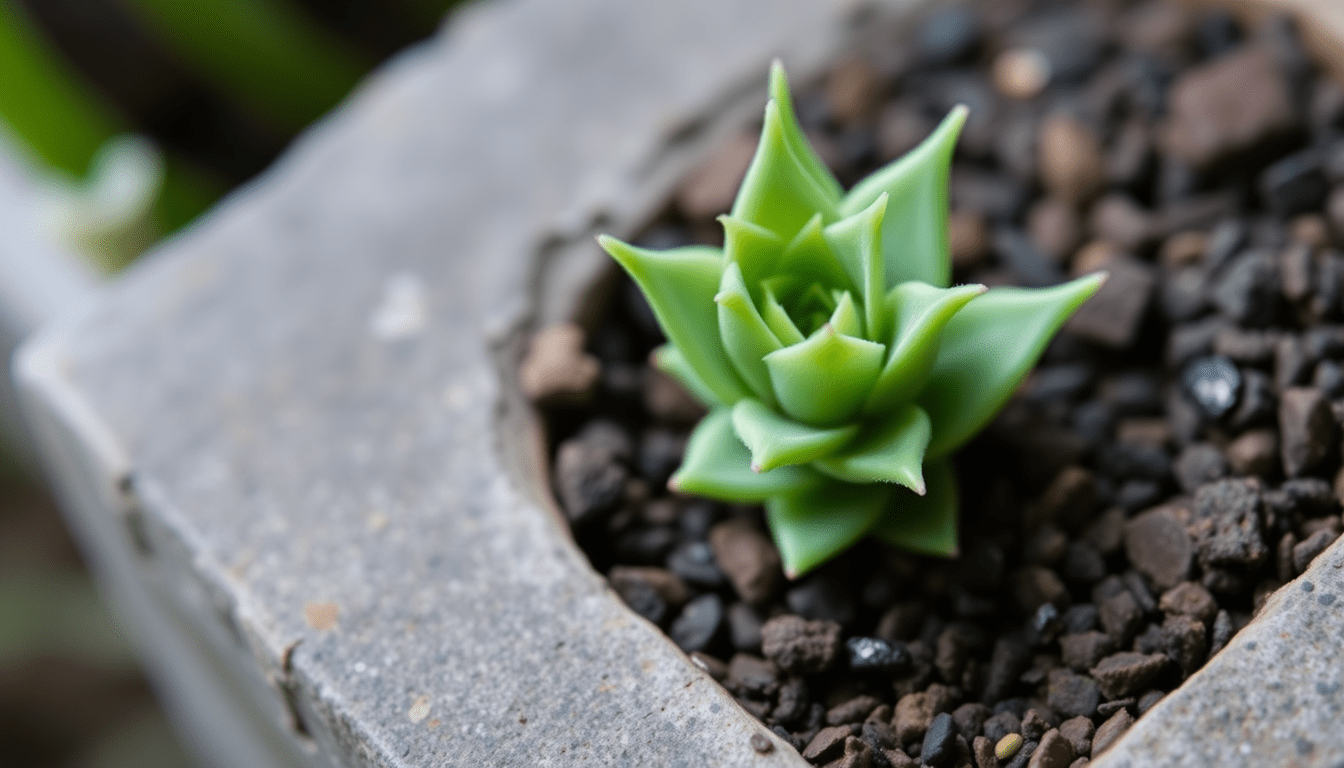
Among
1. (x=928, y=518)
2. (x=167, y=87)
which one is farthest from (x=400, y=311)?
(x=167, y=87)

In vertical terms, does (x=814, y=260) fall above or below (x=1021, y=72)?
above

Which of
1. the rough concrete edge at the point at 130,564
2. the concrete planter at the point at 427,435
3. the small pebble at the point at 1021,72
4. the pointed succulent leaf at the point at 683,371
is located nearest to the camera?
the concrete planter at the point at 427,435

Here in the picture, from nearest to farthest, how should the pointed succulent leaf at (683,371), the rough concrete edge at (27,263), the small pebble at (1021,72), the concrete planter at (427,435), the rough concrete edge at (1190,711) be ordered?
the rough concrete edge at (1190,711) → the concrete planter at (427,435) → the pointed succulent leaf at (683,371) → the small pebble at (1021,72) → the rough concrete edge at (27,263)

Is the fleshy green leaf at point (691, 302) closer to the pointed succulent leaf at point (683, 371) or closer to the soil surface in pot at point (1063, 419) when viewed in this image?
the pointed succulent leaf at point (683, 371)

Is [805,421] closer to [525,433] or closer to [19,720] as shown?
[525,433]

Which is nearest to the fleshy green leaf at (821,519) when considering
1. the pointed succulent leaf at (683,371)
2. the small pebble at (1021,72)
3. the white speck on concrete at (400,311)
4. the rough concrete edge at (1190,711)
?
the pointed succulent leaf at (683,371)

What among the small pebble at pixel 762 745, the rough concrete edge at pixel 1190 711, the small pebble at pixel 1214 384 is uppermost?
the small pebble at pixel 762 745

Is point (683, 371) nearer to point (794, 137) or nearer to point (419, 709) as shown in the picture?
point (794, 137)
